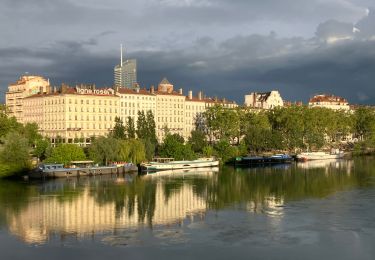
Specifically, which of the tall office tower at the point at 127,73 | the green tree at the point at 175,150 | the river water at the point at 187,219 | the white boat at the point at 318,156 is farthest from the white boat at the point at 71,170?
the tall office tower at the point at 127,73

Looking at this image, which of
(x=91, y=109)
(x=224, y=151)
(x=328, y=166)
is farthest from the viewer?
(x=91, y=109)

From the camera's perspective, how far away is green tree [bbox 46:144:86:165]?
5984 centimetres

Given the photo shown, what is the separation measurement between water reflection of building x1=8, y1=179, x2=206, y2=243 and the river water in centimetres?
5

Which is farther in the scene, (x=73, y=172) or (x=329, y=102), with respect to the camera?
(x=329, y=102)

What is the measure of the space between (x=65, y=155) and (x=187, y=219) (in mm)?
31101

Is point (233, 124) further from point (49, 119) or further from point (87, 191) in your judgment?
point (87, 191)

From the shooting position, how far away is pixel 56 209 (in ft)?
116

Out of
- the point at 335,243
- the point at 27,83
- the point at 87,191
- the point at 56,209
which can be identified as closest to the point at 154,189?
the point at 87,191

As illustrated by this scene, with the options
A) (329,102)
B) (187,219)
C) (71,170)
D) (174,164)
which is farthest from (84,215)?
(329,102)

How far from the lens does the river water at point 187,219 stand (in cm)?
2447

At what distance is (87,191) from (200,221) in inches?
621

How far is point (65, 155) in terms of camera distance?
59969 millimetres

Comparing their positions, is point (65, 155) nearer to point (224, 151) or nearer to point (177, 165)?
point (177, 165)

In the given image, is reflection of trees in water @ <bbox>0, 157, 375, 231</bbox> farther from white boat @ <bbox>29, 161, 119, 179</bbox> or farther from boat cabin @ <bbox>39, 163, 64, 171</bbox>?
boat cabin @ <bbox>39, 163, 64, 171</bbox>
